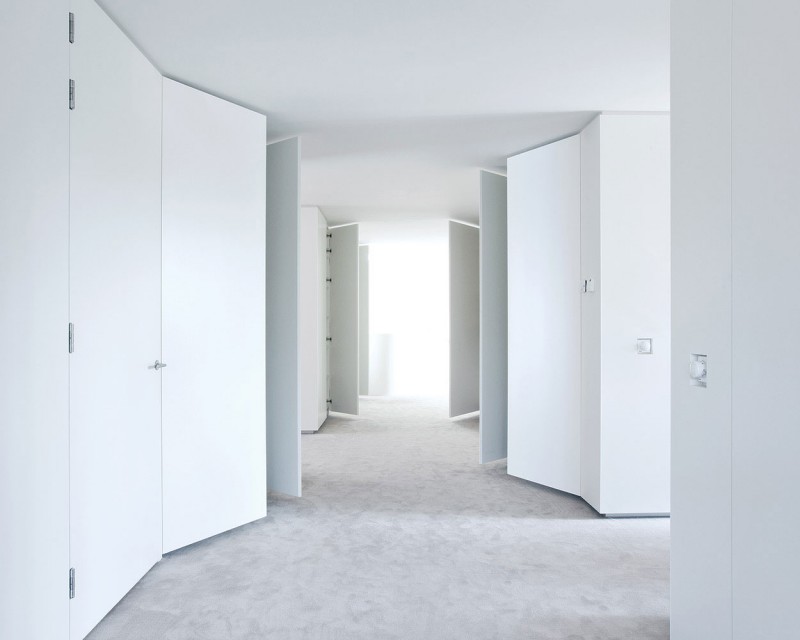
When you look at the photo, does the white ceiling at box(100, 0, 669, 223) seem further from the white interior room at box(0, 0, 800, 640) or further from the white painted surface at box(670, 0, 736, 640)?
the white painted surface at box(670, 0, 736, 640)

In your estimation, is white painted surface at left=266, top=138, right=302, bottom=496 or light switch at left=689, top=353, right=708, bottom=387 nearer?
light switch at left=689, top=353, right=708, bottom=387

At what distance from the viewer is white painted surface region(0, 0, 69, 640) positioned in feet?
6.39

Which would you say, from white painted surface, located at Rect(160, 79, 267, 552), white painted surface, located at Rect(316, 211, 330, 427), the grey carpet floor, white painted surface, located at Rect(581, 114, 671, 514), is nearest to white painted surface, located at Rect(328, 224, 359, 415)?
white painted surface, located at Rect(316, 211, 330, 427)

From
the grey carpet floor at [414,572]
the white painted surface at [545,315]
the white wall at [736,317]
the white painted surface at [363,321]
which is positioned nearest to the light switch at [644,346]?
the white painted surface at [545,315]

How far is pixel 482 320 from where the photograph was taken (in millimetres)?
5418

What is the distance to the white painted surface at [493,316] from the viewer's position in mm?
5445

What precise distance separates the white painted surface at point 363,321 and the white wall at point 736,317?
24.2 feet

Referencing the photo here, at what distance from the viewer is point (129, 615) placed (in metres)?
2.68

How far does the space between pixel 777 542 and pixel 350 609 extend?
68.0 inches

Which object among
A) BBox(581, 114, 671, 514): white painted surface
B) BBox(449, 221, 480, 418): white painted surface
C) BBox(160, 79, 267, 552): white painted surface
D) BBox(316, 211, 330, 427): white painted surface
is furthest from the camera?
BBox(449, 221, 480, 418): white painted surface

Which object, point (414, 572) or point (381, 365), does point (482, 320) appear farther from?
point (381, 365)

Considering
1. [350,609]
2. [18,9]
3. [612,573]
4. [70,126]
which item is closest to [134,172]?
[70,126]

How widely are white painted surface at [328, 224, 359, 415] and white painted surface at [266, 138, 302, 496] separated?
12.2 ft

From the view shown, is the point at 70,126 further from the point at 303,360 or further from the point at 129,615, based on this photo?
the point at 303,360
